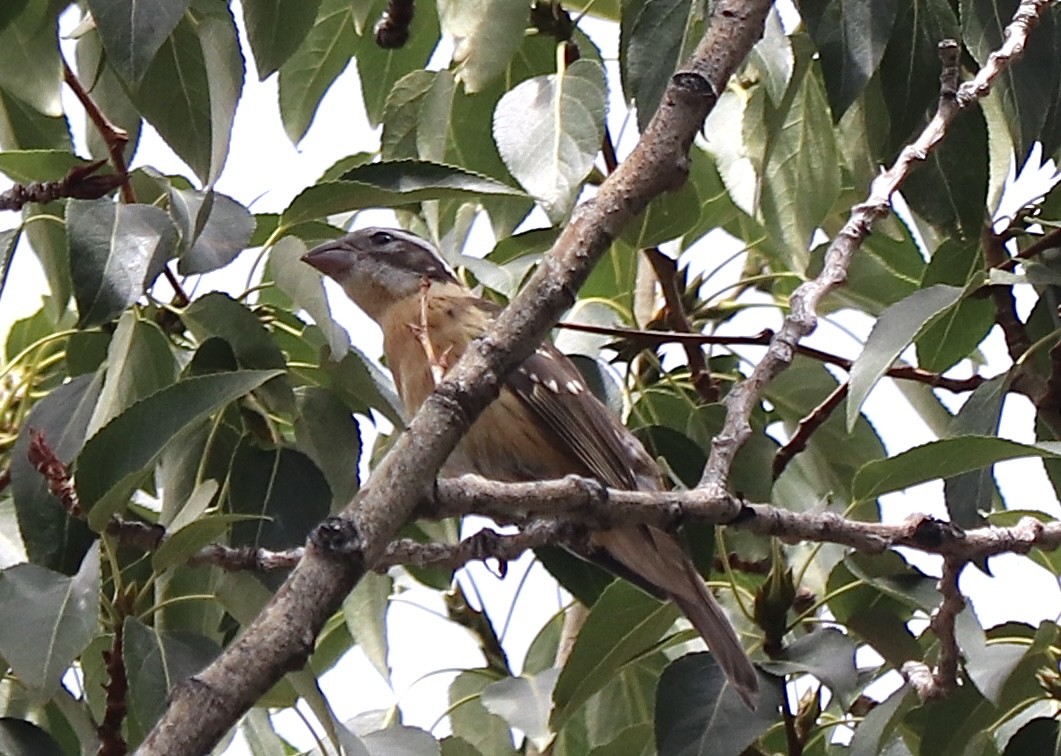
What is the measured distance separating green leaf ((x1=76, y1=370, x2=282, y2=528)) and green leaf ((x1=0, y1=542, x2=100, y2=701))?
0.12 m

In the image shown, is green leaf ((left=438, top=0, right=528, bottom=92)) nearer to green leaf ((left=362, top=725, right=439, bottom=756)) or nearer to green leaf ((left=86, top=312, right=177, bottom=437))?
green leaf ((left=86, top=312, right=177, bottom=437))

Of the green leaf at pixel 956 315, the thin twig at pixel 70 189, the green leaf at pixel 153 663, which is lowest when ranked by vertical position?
the green leaf at pixel 153 663

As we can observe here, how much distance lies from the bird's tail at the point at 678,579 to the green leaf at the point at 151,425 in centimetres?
82

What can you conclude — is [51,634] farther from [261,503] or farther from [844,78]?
[844,78]

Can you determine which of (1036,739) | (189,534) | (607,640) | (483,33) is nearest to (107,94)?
(483,33)

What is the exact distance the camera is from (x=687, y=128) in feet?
6.15

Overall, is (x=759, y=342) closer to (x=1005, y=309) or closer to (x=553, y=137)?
(x=1005, y=309)

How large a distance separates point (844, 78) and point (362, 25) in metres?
1.06

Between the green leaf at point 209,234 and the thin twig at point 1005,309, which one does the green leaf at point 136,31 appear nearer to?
the green leaf at point 209,234

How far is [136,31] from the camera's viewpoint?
2.24m

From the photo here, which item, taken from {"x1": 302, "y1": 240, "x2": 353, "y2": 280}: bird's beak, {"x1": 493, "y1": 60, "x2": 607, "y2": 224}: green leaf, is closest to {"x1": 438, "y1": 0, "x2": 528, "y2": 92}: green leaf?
{"x1": 493, "y1": 60, "x2": 607, "y2": 224}: green leaf

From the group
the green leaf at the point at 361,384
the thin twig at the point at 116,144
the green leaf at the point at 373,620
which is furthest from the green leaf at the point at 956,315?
the thin twig at the point at 116,144

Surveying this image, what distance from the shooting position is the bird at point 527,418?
9.37ft

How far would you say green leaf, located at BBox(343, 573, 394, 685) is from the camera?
9.72ft
